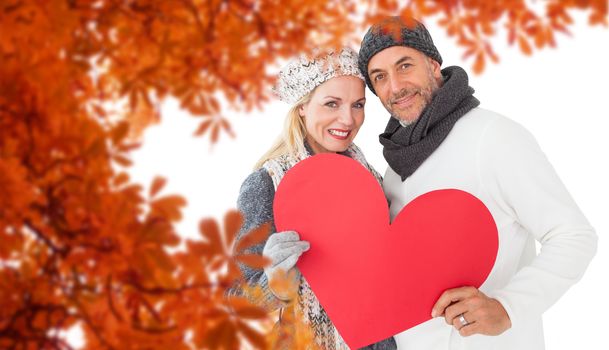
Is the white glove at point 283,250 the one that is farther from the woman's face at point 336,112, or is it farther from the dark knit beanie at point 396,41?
the dark knit beanie at point 396,41

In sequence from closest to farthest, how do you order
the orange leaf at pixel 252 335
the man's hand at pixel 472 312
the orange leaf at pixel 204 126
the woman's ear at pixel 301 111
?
the orange leaf at pixel 252 335, the orange leaf at pixel 204 126, the man's hand at pixel 472 312, the woman's ear at pixel 301 111

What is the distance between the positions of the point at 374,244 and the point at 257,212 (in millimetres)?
374

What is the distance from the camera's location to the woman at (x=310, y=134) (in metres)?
1.63

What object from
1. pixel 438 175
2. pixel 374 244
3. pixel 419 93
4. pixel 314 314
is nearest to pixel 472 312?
pixel 374 244

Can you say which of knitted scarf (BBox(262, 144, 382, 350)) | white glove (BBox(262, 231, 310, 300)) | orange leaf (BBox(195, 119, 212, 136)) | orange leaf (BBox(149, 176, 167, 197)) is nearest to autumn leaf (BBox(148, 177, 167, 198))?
orange leaf (BBox(149, 176, 167, 197))

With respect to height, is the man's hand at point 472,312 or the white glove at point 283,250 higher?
the white glove at point 283,250

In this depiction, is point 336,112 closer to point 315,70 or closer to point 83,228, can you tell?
point 315,70

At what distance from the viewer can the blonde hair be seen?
1.75 meters

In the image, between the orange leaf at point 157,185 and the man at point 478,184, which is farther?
the man at point 478,184

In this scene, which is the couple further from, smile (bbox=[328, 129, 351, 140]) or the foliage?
the foliage

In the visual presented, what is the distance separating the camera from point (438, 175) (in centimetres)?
153

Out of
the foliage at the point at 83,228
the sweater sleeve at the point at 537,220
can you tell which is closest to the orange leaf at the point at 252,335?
the foliage at the point at 83,228

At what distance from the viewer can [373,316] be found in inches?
54.4

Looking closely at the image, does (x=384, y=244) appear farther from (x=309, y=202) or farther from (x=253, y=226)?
(x=253, y=226)
